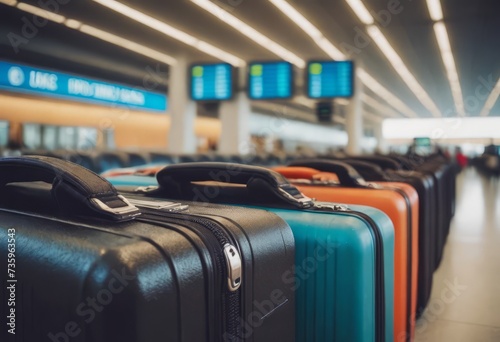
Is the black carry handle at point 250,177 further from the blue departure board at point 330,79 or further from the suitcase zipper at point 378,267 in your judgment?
the blue departure board at point 330,79

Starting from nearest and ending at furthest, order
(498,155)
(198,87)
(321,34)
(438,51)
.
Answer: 1. (321,34)
2. (198,87)
3. (438,51)
4. (498,155)

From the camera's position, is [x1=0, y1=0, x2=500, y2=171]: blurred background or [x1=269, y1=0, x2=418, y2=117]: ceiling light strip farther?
[x1=0, y1=0, x2=500, y2=171]: blurred background

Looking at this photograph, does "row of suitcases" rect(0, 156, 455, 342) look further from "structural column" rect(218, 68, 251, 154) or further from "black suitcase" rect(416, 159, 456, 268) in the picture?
"structural column" rect(218, 68, 251, 154)

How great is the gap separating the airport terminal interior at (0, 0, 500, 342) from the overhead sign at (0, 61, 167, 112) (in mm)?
23

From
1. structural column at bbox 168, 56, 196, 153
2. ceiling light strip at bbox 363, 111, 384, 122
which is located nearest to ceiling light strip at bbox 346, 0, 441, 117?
structural column at bbox 168, 56, 196, 153

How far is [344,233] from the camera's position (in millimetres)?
730

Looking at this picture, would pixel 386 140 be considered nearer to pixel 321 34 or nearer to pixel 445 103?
pixel 445 103

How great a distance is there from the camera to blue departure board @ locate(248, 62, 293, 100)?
20.2ft

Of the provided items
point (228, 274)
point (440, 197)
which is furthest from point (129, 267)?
point (440, 197)

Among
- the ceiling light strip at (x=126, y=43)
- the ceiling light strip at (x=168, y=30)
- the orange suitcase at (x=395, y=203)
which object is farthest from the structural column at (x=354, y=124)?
the orange suitcase at (x=395, y=203)

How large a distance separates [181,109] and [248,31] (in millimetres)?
1651

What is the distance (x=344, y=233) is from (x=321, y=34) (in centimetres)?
586

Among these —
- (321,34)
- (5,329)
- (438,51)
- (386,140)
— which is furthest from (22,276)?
(386,140)

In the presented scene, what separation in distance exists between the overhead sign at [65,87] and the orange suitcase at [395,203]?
636cm
